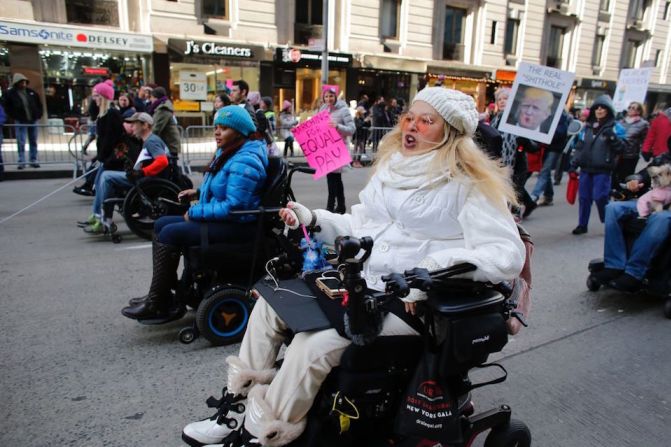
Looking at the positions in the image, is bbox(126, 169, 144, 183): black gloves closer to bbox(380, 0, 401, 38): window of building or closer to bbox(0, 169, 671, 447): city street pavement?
bbox(0, 169, 671, 447): city street pavement

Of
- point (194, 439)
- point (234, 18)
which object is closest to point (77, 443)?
point (194, 439)

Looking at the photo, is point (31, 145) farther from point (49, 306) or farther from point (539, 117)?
point (539, 117)

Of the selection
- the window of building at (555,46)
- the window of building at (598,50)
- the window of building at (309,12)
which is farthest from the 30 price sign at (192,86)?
the window of building at (598,50)

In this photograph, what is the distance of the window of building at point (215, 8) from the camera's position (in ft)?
63.5

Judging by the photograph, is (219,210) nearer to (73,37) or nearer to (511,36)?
(73,37)

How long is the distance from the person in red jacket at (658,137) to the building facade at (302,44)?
13.2ft

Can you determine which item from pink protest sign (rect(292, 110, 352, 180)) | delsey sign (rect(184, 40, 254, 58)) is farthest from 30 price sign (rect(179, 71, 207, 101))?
pink protest sign (rect(292, 110, 352, 180))

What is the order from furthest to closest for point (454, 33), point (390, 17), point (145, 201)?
point (454, 33) → point (390, 17) → point (145, 201)

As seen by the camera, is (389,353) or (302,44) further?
(302,44)

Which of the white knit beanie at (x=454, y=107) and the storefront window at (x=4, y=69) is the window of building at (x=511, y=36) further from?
the white knit beanie at (x=454, y=107)

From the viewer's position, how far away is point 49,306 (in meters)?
4.25

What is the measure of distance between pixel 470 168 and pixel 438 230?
1.05 ft

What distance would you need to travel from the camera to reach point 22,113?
1188 cm

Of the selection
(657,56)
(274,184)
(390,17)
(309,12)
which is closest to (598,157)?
(274,184)
